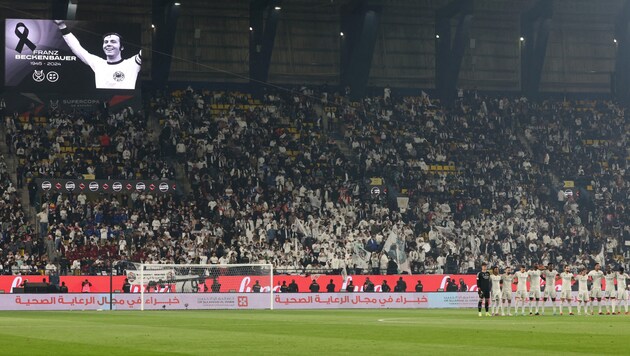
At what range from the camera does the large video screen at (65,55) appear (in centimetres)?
6072

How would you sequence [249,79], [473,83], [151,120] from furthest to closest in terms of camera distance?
1. [473,83]
2. [249,79]
3. [151,120]

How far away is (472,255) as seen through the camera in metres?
64.2

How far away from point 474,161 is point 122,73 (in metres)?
23.8

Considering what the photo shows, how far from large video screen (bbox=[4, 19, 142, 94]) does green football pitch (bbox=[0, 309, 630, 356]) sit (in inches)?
1006

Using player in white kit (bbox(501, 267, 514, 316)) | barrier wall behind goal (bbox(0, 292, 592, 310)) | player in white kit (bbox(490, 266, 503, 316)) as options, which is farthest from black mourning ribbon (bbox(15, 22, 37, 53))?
player in white kit (bbox(501, 267, 514, 316))

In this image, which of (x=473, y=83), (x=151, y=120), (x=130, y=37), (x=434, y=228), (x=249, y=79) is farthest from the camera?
(x=473, y=83)

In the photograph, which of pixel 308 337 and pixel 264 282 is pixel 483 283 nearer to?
pixel 264 282

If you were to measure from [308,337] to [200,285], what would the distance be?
88.5 ft

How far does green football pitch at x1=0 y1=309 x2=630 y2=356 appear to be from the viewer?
76.0 feet

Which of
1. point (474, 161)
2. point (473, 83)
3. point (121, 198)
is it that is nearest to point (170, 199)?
point (121, 198)

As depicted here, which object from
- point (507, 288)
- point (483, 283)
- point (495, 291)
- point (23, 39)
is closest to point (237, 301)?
point (495, 291)

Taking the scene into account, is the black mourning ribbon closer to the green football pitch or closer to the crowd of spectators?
the crowd of spectators

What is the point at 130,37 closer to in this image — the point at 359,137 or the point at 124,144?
the point at 124,144

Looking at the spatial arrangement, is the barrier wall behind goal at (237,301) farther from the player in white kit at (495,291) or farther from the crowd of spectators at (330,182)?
the player in white kit at (495,291)
